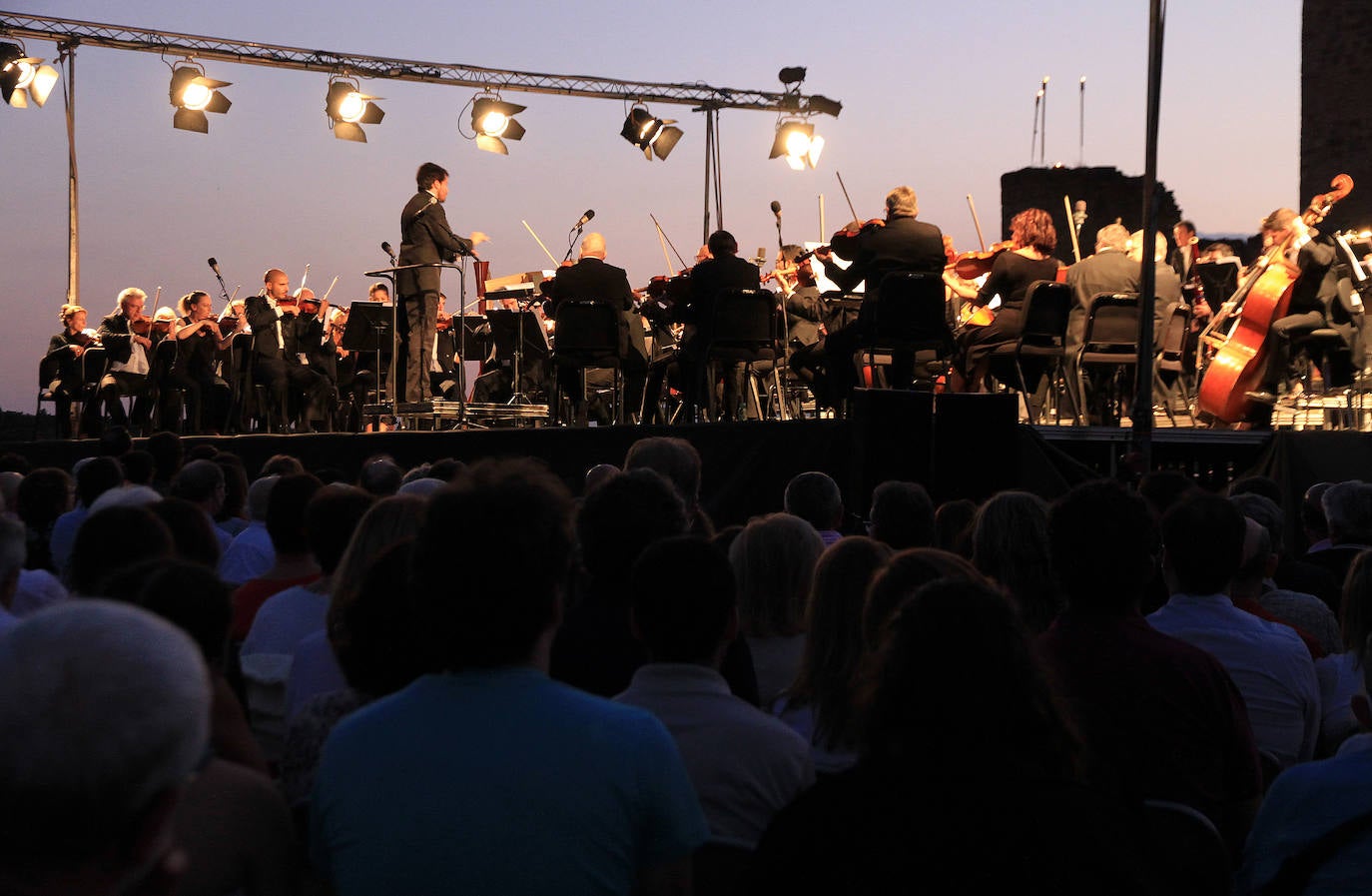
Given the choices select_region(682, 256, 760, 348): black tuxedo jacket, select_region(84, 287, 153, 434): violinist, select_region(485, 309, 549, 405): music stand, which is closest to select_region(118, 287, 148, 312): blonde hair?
select_region(84, 287, 153, 434): violinist

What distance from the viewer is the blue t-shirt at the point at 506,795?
60.7 inches

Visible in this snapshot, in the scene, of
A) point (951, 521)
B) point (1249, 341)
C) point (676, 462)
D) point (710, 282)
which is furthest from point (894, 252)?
point (676, 462)

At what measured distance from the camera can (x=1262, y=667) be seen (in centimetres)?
268

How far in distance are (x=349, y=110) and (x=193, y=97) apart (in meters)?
1.32

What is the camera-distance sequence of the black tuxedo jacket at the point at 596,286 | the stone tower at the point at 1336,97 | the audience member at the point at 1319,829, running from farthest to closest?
the stone tower at the point at 1336,97 → the black tuxedo jacket at the point at 596,286 → the audience member at the point at 1319,829

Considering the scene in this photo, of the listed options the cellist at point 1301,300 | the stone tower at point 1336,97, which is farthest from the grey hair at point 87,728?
the stone tower at point 1336,97

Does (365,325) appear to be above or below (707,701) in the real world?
above

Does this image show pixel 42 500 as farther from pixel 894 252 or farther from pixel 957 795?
pixel 894 252

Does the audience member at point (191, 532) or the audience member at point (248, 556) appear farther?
the audience member at point (248, 556)

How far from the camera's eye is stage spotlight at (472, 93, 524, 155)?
517 inches

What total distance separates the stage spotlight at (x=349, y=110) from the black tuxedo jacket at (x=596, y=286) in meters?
4.61

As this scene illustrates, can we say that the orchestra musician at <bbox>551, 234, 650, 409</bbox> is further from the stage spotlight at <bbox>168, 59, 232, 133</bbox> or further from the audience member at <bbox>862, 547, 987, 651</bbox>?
the audience member at <bbox>862, 547, 987, 651</bbox>

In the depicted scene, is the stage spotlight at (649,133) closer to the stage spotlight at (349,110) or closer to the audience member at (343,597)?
the stage spotlight at (349,110)

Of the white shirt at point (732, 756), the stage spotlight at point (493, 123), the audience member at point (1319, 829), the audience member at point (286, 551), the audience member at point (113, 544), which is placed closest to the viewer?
the audience member at point (1319, 829)
